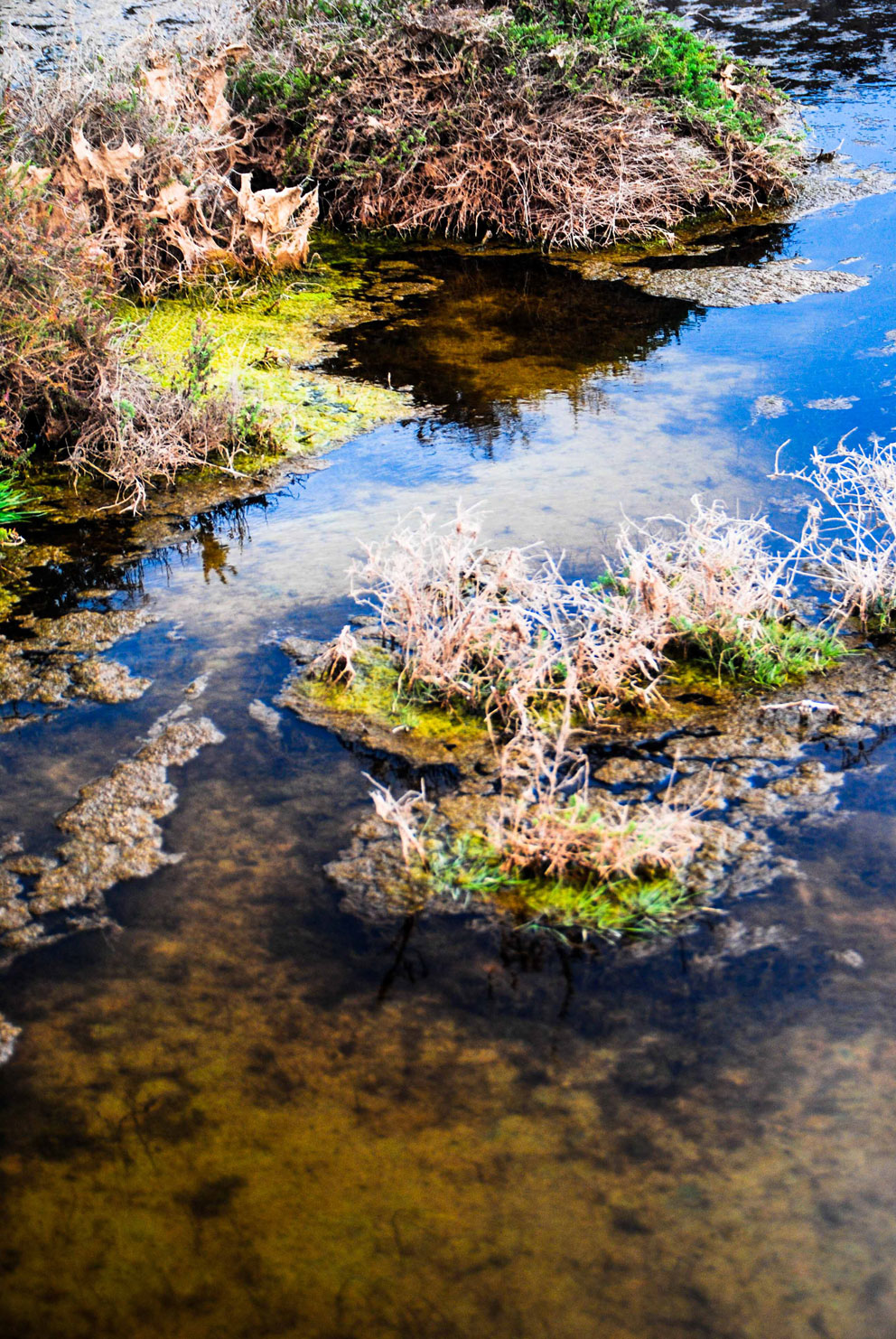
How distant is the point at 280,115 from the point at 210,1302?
25.1 ft

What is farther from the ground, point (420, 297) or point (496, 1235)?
point (420, 297)

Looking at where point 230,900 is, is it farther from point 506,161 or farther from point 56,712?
point 506,161

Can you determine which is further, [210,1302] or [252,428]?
[252,428]

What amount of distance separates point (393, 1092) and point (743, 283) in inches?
227

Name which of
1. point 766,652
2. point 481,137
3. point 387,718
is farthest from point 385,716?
point 481,137

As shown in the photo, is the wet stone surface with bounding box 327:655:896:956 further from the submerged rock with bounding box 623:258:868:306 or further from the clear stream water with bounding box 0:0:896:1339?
the submerged rock with bounding box 623:258:868:306

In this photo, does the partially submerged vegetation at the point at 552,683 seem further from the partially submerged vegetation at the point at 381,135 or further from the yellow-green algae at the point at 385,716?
the partially submerged vegetation at the point at 381,135

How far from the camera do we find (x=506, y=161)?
6941 mm

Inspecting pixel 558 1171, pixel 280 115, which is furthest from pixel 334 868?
pixel 280 115

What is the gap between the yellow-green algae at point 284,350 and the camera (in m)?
5.20

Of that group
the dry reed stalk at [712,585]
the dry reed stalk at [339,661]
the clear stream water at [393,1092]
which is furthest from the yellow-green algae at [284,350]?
the dry reed stalk at [712,585]

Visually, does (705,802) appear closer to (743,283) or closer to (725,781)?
(725,781)

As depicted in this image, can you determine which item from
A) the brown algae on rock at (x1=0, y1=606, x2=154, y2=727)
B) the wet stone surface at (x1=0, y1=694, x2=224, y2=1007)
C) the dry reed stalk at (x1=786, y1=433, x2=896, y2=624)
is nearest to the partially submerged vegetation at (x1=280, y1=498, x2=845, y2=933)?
Answer: the dry reed stalk at (x1=786, y1=433, x2=896, y2=624)

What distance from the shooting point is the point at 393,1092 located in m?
2.31
